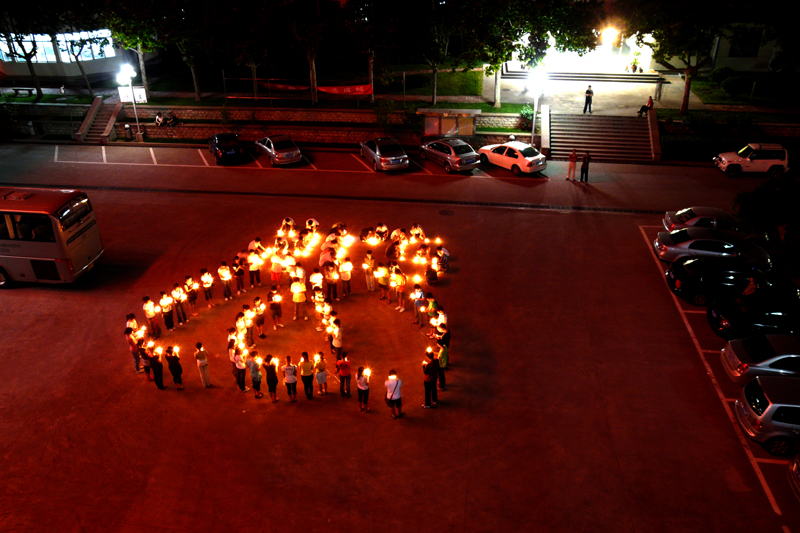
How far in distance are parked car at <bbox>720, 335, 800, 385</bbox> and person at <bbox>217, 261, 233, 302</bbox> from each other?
13910 mm

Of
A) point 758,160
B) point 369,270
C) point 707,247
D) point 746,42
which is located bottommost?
point 369,270

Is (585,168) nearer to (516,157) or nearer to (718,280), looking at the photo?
(516,157)

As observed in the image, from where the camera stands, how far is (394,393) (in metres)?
12.3

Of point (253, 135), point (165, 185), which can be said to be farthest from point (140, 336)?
point (253, 135)

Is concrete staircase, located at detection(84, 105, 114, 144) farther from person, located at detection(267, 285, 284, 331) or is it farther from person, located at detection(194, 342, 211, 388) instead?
person, located at detection(194, 342, 211, 388)

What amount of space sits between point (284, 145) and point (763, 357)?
941 inches

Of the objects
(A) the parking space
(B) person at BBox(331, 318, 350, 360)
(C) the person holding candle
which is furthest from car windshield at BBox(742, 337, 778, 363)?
(C) the person holding candle

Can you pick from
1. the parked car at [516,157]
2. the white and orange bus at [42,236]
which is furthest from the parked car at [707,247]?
the white and orange bus at [42,236]

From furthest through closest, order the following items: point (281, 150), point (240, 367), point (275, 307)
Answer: point (281, 150), point (275, 307), point (240, 367)

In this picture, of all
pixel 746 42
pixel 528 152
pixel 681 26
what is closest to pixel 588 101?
pixel 681 26

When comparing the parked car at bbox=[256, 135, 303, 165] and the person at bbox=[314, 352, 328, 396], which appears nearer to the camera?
the person at bbox=[314, 352, 328, 396]

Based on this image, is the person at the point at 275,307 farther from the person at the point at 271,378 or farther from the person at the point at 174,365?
the person at the point at 174,365

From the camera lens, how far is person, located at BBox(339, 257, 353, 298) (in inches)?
679

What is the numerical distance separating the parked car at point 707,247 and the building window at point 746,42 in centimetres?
2587
